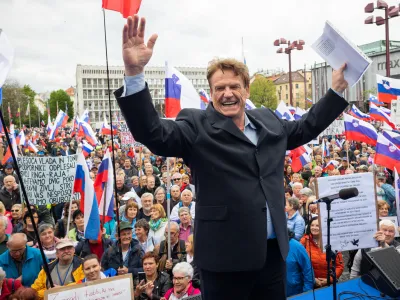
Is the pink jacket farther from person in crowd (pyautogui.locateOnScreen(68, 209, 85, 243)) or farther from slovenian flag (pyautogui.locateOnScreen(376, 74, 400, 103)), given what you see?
slovenian flag (pyautogui.locateOnScreen(376, 74, 400, 103))

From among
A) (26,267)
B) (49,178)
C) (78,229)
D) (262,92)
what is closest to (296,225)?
(78,229)

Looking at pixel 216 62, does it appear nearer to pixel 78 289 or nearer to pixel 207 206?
pixel 207 206

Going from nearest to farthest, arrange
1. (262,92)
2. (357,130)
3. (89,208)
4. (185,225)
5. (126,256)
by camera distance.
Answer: (126,256), (89,208), (185,225), (357,130), (262,92)

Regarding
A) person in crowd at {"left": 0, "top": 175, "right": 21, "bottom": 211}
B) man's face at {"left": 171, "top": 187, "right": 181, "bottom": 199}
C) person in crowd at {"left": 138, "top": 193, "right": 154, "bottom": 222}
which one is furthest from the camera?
man's face at {"left": 171, "top": 187, "right": 181, "bottom": 199}

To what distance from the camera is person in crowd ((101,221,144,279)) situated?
522 cm

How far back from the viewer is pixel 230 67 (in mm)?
1843

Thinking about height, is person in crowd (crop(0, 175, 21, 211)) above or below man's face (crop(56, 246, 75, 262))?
above

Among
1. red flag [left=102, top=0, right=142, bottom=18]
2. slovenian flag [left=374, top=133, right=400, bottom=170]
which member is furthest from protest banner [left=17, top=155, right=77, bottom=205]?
slovenian flag [left=374, top=133, right=400, bottom=170]

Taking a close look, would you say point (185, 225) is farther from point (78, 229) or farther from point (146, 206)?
point (78, 229)

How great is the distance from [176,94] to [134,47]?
16.4ft

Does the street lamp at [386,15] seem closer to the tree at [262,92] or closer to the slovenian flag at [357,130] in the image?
the slovenian flag at [357,130]

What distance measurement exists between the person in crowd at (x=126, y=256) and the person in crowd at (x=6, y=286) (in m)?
1.14

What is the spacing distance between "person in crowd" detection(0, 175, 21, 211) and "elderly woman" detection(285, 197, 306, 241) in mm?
6100

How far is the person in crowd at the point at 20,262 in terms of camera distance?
4.93 metres
